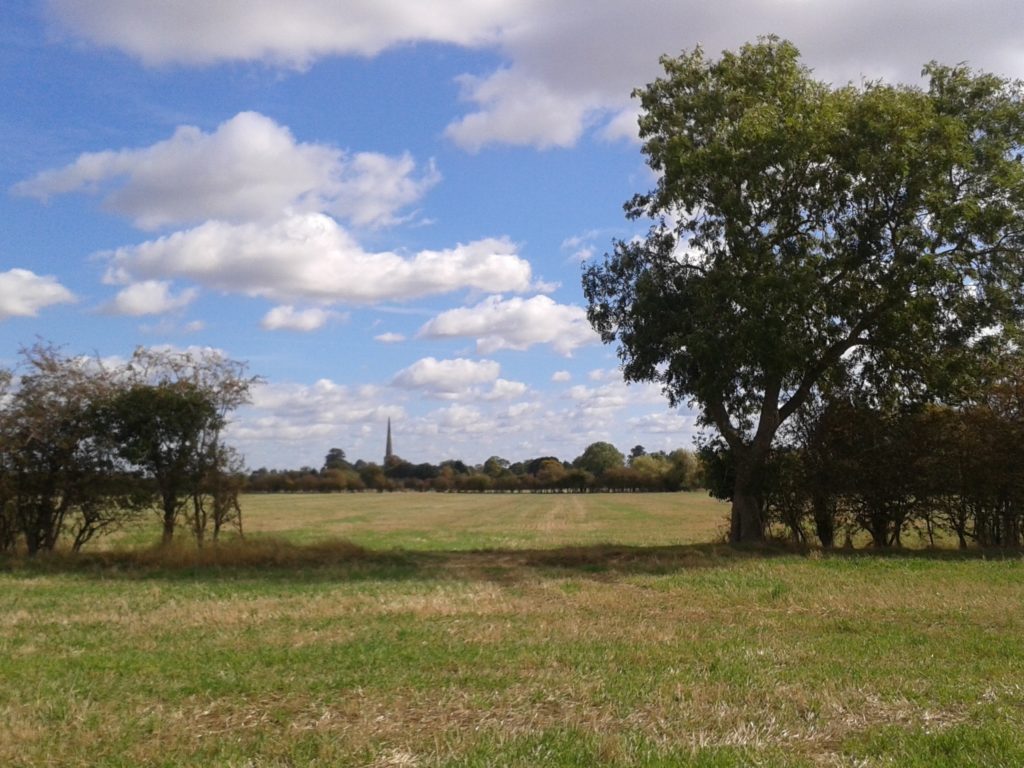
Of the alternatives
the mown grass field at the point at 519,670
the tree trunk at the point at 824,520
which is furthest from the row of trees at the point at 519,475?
the mown grass field at the point at 519,670

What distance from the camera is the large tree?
19.7 metres

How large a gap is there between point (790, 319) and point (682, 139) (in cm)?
495

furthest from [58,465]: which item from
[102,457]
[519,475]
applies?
[519,475]

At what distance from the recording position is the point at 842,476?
72.4 feet

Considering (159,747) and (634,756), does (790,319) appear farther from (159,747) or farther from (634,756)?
(159,747)

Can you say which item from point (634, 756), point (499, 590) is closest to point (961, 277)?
point (499, 590)

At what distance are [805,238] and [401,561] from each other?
38.3ft

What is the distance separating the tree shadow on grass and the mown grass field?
620 millimetres

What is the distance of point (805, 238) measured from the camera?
68.7ft

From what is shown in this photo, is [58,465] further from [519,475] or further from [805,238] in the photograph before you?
[519,475]

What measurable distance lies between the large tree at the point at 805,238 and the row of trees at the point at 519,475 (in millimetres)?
67380

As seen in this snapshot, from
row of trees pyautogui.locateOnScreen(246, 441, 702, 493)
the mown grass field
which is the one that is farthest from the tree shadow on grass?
row of trees pyautogui.locateOnScreen(246, 441, 702, 493)

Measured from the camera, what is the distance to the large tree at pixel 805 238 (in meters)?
19.7

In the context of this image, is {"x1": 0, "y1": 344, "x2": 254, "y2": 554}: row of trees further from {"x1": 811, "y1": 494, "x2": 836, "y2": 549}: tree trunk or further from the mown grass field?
{"x1": 811, "y1": 494, "x2": 836, "y2": 549}: tree trunk
